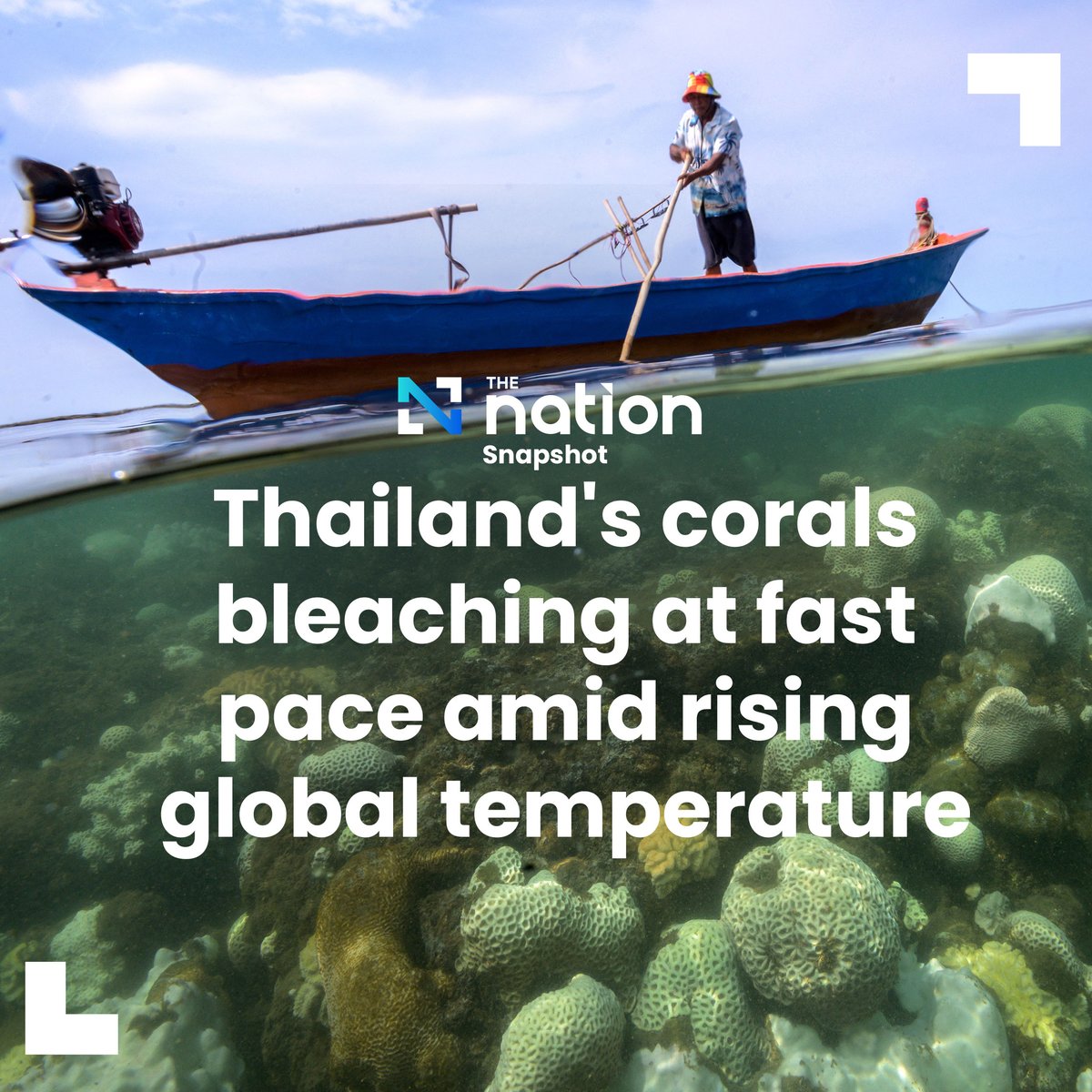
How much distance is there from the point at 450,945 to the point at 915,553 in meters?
7.83

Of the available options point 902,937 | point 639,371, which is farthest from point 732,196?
point 902,937

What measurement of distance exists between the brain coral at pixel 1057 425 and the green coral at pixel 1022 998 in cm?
1573

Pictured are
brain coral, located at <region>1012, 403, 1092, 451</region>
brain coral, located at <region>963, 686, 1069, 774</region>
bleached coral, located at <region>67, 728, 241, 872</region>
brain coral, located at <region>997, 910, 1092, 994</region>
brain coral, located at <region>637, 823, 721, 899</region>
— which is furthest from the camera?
brain coral, located at <region>1012, 403, 1092, 451</region>

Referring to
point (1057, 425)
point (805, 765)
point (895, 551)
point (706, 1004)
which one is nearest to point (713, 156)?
point (895, 551)

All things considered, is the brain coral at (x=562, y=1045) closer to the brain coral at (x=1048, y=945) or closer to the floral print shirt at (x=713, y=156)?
the brain coral at (x=1048, y=945)

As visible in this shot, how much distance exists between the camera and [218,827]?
786 centimetres

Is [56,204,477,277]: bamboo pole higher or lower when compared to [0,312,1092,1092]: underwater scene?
higher

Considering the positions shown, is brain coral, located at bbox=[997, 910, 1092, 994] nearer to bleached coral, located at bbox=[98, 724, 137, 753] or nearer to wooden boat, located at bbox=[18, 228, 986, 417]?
wooden boat, located at bbox=[18, 228, 986, 417]

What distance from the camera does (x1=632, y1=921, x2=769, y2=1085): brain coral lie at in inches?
187

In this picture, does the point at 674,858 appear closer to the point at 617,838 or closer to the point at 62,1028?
the point at 617,838

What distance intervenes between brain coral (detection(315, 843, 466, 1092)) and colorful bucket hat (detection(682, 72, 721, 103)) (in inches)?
310

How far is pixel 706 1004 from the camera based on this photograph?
4855mm

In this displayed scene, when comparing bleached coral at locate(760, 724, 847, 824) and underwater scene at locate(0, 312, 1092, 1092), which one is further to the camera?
bleached coral at locate(760, 724, 847, 824)

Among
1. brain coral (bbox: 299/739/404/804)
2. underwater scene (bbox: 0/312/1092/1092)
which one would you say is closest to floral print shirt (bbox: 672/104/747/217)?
underwater scene (bbox: 0/312/1092/1092)
